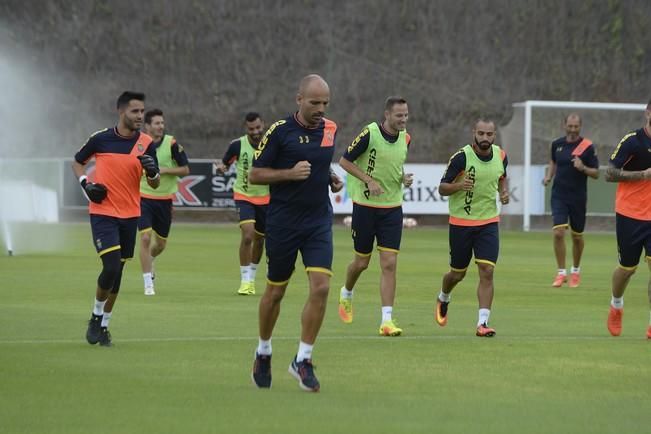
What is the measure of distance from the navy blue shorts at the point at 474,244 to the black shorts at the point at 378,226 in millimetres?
608

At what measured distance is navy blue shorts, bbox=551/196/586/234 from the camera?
21906 millimetres

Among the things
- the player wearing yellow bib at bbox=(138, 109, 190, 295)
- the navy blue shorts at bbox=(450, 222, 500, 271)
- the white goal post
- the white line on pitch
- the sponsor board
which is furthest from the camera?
the sponsor board

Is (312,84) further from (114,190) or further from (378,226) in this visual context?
(378,226)

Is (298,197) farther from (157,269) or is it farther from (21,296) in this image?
(157,269)

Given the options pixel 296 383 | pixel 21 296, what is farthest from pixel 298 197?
pixel 21 296

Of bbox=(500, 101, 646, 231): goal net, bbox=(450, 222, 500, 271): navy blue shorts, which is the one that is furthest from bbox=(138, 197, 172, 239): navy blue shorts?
bbox=(500, 101, 646, 231): goal net

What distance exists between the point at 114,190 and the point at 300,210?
10.9 feet

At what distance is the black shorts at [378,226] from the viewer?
1502cm

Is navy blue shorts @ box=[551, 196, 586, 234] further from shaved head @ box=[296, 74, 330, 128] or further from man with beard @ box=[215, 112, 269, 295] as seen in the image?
shaved head @ box=[296, 74, 330, 128]

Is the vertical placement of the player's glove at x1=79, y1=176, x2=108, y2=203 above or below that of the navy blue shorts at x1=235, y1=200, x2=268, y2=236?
above

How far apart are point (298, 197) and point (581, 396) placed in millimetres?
2569

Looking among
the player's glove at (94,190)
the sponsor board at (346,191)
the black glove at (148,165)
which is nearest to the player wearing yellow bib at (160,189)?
the player's glove at (94,190)

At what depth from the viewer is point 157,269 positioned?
24016 mm

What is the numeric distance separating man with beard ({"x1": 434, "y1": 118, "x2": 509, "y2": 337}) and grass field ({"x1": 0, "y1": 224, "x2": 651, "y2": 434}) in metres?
0.85
